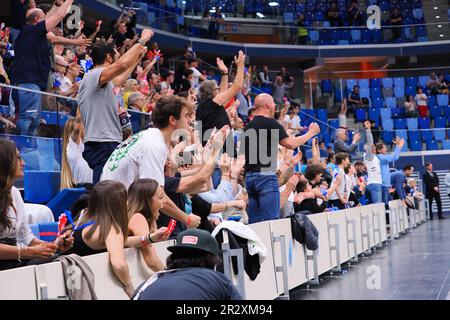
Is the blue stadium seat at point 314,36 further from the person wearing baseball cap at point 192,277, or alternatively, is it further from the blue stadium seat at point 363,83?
the person wearing baseball cap at point 192,277

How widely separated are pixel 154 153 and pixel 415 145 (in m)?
22.1

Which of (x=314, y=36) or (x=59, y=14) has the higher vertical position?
(x=314, y=36)

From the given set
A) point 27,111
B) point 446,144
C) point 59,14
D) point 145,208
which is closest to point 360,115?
point 446,144

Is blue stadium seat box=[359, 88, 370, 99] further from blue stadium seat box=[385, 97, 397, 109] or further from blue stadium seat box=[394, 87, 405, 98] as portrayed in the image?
blue stadium seat box=[394, 87, 405, 98]

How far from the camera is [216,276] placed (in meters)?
3.23

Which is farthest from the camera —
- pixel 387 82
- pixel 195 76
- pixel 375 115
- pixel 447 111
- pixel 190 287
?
pixel 387 82

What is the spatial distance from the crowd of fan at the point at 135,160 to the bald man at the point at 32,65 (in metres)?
0.01

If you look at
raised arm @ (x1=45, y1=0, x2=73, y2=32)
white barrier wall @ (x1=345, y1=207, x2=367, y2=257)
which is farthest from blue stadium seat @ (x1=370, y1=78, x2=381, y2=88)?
raised arm @ (x1=45, y1=0, x2=73, y2=32)

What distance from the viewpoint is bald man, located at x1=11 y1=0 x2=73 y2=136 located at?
24.9 feet

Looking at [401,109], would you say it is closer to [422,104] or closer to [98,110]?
[422,104]

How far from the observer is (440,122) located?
2769 cm

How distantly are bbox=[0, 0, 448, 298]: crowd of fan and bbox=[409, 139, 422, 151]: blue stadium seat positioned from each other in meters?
14.1

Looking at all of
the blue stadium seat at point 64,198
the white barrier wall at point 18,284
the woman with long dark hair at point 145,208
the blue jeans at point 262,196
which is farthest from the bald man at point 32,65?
the white barrier wall at point 18,284
